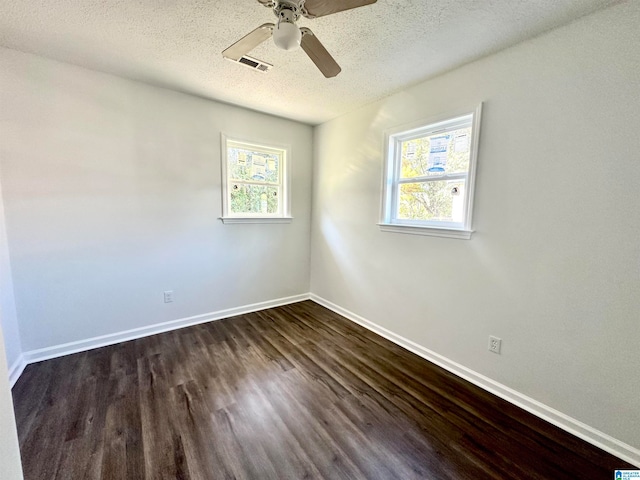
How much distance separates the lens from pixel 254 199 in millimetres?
3477

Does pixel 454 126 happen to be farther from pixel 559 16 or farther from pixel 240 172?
pixel 240 172

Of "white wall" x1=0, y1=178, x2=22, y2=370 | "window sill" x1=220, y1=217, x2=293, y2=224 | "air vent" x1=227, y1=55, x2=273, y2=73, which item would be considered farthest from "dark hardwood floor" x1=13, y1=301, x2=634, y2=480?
"air vent" x1=227, y1=55, x2=273, y2=73

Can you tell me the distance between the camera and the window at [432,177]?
7.20 feet

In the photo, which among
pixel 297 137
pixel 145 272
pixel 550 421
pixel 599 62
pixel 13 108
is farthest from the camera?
pixel 297 137

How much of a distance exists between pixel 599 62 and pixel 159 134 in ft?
11.1

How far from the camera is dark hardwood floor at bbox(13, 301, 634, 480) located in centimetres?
142

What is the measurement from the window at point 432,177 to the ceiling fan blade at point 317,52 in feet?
3.72

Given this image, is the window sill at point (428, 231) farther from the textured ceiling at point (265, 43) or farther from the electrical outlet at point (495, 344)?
the textured ceiling at point (265, 43)

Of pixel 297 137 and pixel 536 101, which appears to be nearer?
pixel 536 101

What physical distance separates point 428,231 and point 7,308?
3.44 meters

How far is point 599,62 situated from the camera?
1.52 meters

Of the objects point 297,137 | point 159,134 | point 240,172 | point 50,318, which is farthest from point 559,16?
point 50,318

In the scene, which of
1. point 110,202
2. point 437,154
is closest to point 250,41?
point 437,154

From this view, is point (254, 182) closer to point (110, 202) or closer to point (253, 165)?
point (253, 165)
